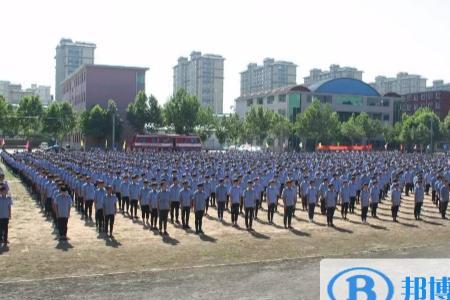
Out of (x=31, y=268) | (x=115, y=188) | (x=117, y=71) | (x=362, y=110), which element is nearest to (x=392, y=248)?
(x=31, y=268)

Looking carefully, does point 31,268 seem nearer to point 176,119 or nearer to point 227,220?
point 227,220

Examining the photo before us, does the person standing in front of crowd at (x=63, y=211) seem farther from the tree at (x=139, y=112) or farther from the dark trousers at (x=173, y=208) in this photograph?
the tree at (x=139, y=112)

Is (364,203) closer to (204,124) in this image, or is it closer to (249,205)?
(249,205)

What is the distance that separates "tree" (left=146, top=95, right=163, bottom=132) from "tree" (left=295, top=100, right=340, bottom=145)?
61.6 feet

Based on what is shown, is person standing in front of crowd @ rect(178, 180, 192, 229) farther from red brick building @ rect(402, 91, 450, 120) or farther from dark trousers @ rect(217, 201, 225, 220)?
red brick building @ rect(402, 91, 450, 120)

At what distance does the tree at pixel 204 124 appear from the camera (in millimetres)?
77625

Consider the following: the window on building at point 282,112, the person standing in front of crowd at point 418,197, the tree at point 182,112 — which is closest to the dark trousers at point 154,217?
the person standing in front of crowd at point 418,197

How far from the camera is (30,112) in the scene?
7256cm

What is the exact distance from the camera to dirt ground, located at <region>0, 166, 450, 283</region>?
1184cm

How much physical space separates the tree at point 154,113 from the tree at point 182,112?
907mm

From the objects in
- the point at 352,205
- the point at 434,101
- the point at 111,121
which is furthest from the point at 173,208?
the point at 434,101

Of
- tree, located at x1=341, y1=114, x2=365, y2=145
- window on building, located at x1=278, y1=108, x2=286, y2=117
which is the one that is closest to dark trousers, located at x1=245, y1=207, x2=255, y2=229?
tree, located at x1=341, y1=114, x2=365, y2=145

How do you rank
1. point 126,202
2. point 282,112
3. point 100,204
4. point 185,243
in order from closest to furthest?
1. point 185,243
2. point 100,204
3. point 126,202
4. point 282,112

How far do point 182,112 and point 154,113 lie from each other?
3.78m
